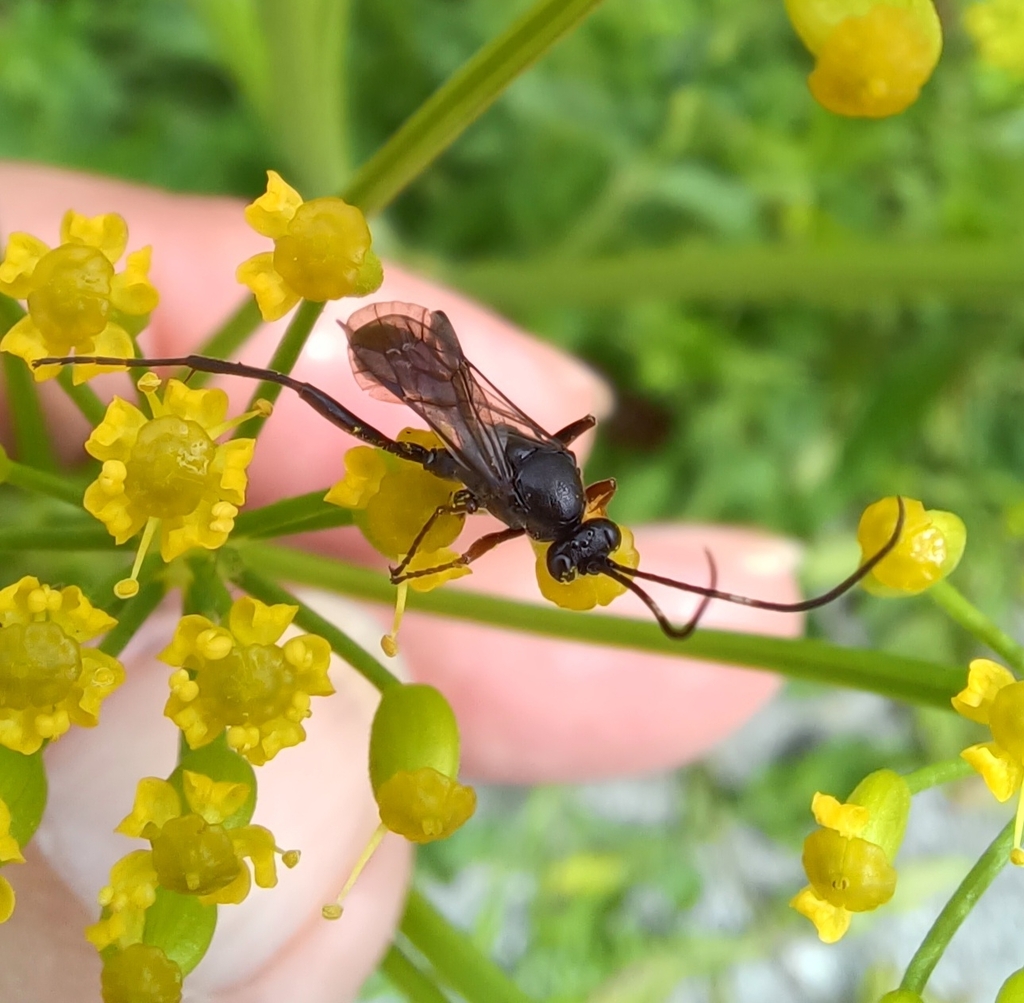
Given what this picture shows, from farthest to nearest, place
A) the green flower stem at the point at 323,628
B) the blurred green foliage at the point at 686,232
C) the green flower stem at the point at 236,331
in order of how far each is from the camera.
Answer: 1. the blurred green foliage at the point at 686,232
2. the green flower stem at the point at 236,331
3. the green flower stem at the point at 323,628

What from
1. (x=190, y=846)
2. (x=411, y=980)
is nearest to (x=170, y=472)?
(x=190, y=846)

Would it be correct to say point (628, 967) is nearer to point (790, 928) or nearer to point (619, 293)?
Result: point (790, 928)

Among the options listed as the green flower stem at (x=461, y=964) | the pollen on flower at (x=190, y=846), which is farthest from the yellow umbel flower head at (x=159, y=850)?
the green flower stem at (x=461, y=964)

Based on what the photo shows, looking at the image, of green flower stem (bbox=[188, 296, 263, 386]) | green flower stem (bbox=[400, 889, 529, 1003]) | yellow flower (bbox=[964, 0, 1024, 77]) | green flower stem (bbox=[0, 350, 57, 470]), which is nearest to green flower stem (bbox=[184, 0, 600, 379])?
green flower stem (bbox=[188, 296, 263, 386])

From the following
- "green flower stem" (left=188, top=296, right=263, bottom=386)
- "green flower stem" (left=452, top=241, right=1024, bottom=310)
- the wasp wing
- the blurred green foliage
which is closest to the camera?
"green flower stem" (left=188, top=296, right=263, bottom=386)

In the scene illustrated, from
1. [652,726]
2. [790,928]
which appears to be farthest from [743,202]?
[790,928]

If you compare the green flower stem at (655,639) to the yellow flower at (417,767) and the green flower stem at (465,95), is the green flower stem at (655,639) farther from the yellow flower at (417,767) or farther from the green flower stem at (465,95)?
the green flower stem at (465,95)

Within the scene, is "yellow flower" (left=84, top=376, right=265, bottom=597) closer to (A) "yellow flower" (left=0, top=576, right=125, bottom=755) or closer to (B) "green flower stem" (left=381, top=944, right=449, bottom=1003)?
(A) "yellow flower" (left=0, top=576, right=125, bottom=755)
